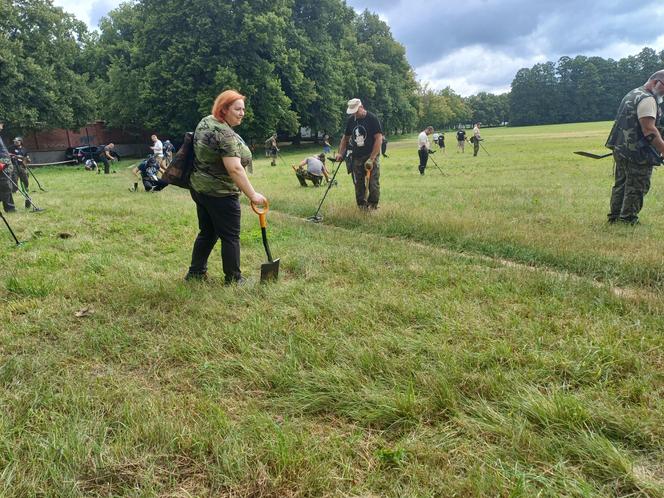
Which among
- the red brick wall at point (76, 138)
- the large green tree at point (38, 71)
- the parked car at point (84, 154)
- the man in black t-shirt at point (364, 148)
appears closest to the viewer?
the man in black t-shirt at point (364, 148)

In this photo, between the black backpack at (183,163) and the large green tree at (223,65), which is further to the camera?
the large green tree at (223,65)

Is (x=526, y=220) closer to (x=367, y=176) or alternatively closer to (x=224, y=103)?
(x=367, y=176)

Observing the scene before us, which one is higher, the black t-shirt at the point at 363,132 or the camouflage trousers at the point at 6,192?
the black t-shirt at the point at 363,132

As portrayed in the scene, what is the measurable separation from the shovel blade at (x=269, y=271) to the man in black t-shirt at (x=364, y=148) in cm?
379

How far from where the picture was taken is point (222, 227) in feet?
13.8

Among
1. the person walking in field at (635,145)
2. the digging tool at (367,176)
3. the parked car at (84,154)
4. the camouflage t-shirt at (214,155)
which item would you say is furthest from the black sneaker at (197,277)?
the parked car at (84,154)

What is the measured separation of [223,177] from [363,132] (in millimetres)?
4184

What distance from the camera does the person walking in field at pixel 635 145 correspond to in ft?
18.3

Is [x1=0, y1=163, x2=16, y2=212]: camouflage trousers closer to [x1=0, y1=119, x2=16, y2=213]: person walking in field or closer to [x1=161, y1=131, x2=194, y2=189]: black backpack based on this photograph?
[x1=0, y1=119, x2=16, y2=213]: person walking in field

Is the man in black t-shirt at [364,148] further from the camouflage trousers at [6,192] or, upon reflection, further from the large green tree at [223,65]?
the large green tree at [223,65]

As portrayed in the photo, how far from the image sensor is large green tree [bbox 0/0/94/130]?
26.7 metres

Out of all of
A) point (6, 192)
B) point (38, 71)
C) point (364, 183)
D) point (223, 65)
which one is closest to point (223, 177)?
point (364, 183)

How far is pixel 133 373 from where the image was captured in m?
2.85

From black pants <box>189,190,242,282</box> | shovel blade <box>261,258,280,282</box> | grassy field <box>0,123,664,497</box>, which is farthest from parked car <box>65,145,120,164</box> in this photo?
shovel blade <box>261,258,280,282</box>
